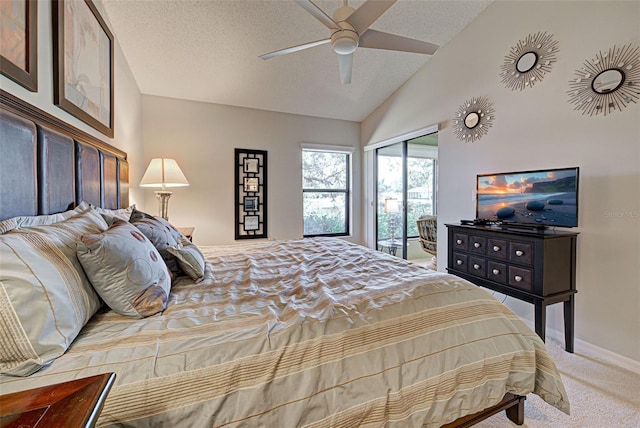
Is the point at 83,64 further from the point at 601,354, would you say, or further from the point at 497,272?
the point at 601,354

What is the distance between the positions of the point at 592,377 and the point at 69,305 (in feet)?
9.56

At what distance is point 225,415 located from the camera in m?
0.84

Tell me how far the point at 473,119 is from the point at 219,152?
330 centimetres

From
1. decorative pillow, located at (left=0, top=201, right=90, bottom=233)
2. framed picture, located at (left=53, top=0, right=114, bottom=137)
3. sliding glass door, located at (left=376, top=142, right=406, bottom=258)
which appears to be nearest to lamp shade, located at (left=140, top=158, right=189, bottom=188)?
framed picture, located at (left=53, top=0, right=114, bottom=137)

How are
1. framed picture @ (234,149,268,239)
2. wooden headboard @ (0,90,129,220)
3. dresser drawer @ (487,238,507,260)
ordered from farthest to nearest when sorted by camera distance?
1. framed picture @ (234,149,268,239)
2. dresser drawer @ (487,238,507,260)
3. wooden headboard @ (0,90,129,220)

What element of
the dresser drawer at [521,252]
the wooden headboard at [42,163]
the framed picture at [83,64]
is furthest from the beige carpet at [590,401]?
the framed picture at [83,64]

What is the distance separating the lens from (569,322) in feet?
6.97

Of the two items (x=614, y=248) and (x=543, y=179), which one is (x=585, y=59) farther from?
(x=614, y=248)

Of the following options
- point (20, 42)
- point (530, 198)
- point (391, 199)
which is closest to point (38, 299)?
point (20, 42)

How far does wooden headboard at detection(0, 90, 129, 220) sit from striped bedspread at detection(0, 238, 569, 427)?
0.70 metres

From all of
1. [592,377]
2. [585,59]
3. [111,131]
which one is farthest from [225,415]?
[585,59]

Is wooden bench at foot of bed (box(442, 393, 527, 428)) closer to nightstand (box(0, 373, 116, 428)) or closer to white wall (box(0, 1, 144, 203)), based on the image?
nightstand (box(0, 373, 116, 428))

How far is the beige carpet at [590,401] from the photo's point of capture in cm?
148

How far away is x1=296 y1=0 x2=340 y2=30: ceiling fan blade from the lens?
5.99ft
